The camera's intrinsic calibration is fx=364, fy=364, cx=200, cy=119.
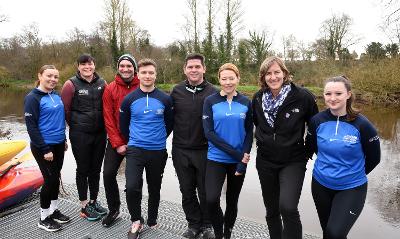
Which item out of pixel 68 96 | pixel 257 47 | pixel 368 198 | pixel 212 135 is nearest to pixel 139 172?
pixel 212 135

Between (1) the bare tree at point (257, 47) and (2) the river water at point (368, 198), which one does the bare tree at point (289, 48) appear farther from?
(2) the river water at point (368, 198)

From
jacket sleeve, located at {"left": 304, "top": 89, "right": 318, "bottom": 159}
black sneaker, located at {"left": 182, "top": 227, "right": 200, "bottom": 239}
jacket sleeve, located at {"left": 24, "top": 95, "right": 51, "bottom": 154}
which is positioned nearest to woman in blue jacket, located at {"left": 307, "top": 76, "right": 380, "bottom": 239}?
jacket sleeve, located at {"left": 304, "top": 89, "right": 318, "bottom": 159}

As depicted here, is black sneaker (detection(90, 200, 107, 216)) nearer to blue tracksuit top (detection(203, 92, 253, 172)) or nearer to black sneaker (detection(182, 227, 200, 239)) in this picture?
black sneaker (detection(182, 227, 200, 239))

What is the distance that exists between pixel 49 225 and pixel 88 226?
0.41 m

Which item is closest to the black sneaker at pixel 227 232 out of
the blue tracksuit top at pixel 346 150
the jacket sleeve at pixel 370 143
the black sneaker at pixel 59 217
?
the blue tracksuit top at pixel 346 150

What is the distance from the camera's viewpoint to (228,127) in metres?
3.30

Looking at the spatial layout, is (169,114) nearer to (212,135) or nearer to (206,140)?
(206,140)

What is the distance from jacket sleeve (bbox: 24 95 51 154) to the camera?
11.8 ft

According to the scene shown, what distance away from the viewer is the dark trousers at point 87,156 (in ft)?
12.6

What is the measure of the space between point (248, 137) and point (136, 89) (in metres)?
1.23

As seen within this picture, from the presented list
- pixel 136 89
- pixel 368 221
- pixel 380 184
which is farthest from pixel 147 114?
pixel 380 184

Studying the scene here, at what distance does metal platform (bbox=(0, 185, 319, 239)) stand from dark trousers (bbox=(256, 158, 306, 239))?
0.97 meters

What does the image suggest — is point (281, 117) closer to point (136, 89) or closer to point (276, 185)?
Answer: point (276, 185)

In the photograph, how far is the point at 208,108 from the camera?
3.36 m
